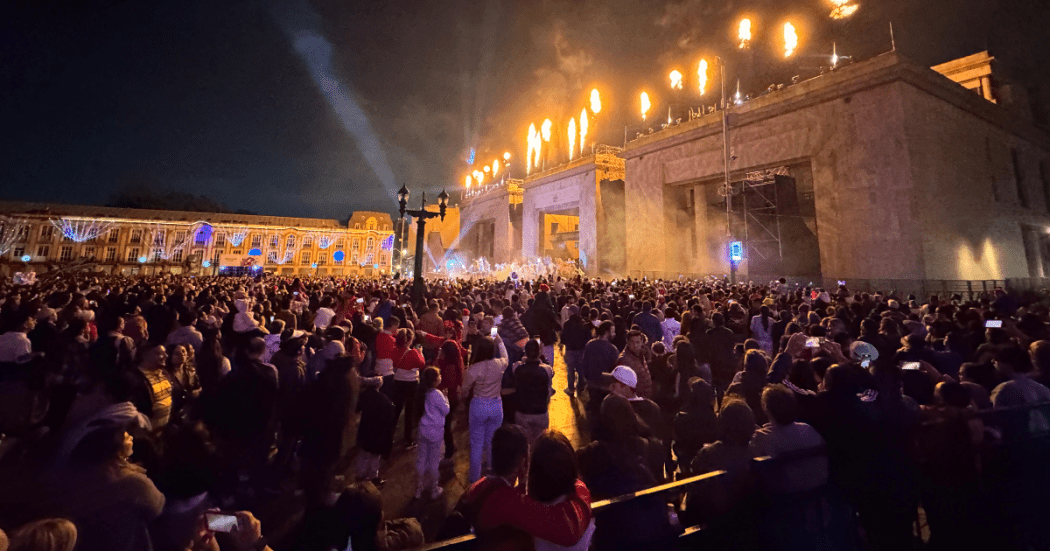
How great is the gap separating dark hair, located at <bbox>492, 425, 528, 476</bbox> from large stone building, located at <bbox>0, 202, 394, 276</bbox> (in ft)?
184

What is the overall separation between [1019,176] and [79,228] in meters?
97.6

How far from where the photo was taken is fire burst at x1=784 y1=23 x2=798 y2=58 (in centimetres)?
2420

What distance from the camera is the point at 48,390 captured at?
12.8 feet

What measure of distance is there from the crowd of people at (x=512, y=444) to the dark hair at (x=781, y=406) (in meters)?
0.01

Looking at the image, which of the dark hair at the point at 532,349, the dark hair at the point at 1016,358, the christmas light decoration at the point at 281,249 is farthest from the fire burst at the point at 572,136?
the christmas light decoration at the point at 281,249

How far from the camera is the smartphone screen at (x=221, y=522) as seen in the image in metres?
1.69

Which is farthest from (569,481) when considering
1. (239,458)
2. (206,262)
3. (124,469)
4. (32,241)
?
(32,241)

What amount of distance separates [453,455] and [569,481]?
3854 millimetres

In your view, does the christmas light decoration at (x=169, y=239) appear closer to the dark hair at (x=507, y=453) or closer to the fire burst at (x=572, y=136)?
the fire burst at (x=572, y=136)

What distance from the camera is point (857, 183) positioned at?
1991 centimetres

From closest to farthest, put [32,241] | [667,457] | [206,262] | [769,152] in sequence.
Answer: [667,457]
[769,152]
[32,241]
[206,262]

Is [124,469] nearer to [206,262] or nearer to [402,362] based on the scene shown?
[402,362]

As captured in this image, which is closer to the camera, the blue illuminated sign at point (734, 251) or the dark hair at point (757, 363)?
the dark hair at point (757, 363)

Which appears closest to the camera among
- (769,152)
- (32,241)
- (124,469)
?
(124,469)
